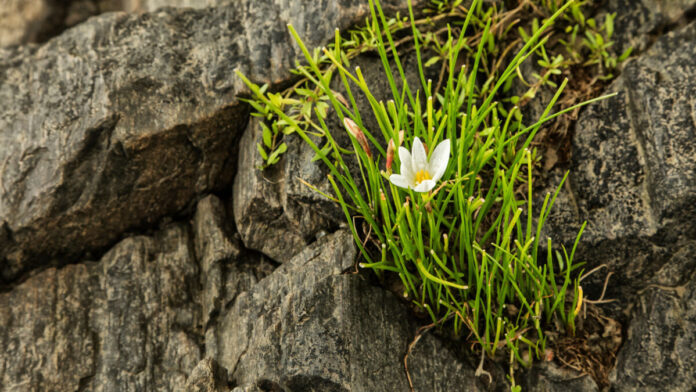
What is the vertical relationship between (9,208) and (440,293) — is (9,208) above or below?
above

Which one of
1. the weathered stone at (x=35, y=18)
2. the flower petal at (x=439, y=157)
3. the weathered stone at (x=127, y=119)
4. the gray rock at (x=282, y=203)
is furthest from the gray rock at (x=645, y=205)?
the weathered stone at (x=35, y=18)

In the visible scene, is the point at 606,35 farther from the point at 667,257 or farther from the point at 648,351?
the point at 648,351

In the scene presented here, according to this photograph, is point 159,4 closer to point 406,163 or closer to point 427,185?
point 406,163

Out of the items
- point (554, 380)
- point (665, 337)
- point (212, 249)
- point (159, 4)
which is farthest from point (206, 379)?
point (159, 4)

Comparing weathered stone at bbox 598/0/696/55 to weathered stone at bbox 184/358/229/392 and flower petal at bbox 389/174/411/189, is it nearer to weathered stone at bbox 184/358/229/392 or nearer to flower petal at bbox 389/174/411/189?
flower petal at bbox 389/174/411/189

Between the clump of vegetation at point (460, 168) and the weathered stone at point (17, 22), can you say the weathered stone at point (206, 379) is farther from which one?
the weathered stone at point (17, 22)

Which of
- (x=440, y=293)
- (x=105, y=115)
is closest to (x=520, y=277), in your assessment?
(x=440, y=293)
